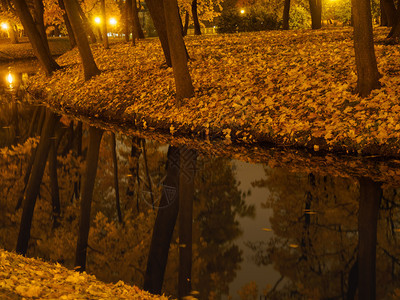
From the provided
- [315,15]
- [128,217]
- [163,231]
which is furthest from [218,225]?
[315,15]

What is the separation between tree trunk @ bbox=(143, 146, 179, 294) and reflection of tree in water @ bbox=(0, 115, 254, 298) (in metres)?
0.10

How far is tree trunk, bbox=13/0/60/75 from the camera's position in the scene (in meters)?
23.6

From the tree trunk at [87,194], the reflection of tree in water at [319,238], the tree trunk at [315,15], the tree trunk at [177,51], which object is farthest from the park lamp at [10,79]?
the reflection of tree in water at [319,238]

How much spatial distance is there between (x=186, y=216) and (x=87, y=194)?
257cm

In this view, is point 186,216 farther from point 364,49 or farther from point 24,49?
point 24,49

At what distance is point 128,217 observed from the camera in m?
8.25

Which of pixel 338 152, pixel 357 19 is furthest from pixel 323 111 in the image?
pixel 357 19

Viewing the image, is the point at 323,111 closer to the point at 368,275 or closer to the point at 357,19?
the point at 357,19

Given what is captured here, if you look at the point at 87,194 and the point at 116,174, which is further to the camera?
the point at 116,174

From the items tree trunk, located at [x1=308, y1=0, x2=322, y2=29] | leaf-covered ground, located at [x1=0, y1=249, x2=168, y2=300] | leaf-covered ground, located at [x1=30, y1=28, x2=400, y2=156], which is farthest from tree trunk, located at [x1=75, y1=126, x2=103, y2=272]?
tree trunk, located at [x1=308, y1=0, x2=322, y2=29]

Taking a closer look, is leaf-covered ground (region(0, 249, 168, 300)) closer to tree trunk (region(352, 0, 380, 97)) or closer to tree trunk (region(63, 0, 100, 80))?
tree trunk (region(352, 0, 380, 97))

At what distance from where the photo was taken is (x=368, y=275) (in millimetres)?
5750

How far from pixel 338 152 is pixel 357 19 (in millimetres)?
3108

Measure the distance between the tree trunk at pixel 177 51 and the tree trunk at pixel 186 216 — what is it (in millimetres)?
2812
